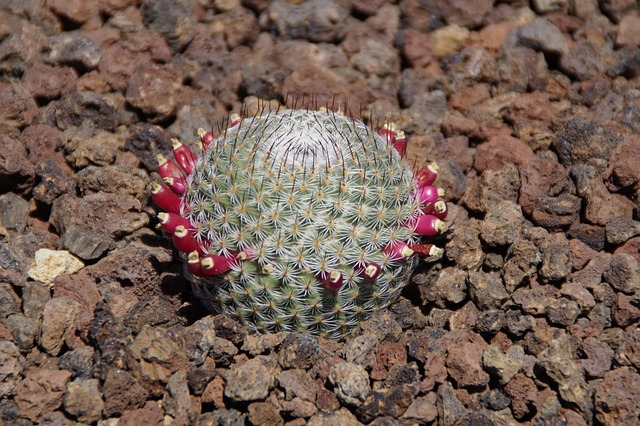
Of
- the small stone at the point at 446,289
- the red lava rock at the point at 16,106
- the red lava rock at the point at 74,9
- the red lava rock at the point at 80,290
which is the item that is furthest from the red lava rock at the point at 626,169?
the red lava rock at the point at 74,9

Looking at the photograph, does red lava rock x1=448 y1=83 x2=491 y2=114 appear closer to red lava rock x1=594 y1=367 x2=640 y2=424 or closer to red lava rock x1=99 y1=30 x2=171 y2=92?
red lava rock x1=99 y1=30 x2=171 y2=92

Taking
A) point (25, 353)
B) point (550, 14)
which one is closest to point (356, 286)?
point (25, 353)

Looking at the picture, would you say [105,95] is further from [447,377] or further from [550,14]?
[550,14]

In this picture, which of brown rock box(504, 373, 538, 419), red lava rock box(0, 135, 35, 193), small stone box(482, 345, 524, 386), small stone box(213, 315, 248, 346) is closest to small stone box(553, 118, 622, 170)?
small stone box(482, 345, 524, 386)

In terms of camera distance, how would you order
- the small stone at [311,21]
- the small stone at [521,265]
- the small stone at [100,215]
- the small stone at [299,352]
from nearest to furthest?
1. the small stone at [299,352]
2. the small stone at [521,265]
3. the small stone at [100,215]
4. the small stone at [311,21]

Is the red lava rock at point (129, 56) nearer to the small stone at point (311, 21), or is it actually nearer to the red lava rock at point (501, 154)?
the small stone at point (311, 21)

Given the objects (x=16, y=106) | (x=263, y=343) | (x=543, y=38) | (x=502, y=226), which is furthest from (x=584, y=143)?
(x=16, y=106)
